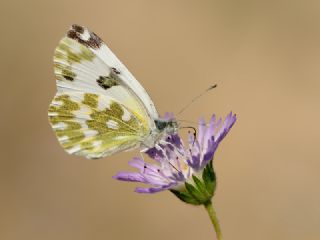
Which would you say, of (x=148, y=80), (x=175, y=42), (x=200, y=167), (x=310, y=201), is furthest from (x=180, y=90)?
(x=200, y=167)

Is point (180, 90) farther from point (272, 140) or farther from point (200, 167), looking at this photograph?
point (200, 167)

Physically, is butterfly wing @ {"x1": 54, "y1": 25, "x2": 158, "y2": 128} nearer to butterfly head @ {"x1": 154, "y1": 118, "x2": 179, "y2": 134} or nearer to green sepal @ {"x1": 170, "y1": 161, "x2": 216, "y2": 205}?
butterfly head @ {"x1": 154, "y1": 118, "x2": 179, "y2": 134}

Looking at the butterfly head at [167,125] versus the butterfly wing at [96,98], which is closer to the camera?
the butterfly head at [167,125]

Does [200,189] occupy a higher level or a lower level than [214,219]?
higher

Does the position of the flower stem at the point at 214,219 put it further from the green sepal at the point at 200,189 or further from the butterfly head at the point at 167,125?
the butterfly head at the point at 167,125

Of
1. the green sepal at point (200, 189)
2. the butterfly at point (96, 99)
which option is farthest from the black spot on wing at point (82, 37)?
the green sepal at point (200, 189)

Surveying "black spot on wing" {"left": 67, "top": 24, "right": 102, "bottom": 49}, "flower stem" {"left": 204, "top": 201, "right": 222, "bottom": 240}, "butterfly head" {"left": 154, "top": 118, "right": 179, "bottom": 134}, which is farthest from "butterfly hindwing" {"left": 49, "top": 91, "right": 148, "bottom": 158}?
"flower stem" {"left": 204, "top": 201, "right": 222, "bottom": 240}

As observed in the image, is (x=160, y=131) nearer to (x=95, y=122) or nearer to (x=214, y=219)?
(x=95, y=122)

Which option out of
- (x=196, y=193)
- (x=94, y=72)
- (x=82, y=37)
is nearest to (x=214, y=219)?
(x=196, y=193)

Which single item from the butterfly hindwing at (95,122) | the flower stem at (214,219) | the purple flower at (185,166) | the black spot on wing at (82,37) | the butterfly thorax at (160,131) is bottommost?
the flower stem at (214,219)
